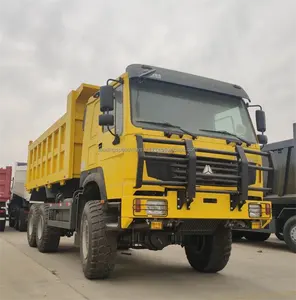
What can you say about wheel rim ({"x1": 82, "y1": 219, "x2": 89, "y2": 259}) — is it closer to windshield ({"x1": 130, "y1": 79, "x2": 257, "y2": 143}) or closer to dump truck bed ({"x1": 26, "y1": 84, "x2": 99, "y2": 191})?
dump truck bed ({"x1": 26, "y1": 84, "x2": 99, "y2": 191})

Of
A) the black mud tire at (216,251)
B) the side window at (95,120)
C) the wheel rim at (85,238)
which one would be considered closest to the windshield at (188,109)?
the side window at (95,120)

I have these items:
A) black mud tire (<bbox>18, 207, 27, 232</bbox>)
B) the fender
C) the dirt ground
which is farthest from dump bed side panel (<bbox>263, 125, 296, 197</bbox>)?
black mud tire (<bbox>18, 207, 27, 232</bbox>)

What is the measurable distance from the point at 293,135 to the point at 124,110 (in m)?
6.93

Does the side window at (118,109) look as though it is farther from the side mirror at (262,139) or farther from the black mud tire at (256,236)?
the black mud tire at (256,236)

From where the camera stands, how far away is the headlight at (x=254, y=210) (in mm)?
6020

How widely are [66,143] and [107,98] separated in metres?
2.85

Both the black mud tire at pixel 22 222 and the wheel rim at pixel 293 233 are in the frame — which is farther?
the black mud tire at pixel 22 222

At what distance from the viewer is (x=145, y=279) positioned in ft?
21.6

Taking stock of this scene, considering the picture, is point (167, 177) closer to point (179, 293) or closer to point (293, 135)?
point (179, 293)

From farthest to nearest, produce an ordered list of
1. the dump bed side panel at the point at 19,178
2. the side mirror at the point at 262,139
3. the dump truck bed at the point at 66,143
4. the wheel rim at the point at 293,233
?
1. the dump bed side panel at the point at 19,178
2. the wheel rim at the point at 293,233
3. the dump truck bed at the point at 66,143
4. the side mirror at the point at 262,139

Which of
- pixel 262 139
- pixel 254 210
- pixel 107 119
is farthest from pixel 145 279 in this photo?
pixel 262 139

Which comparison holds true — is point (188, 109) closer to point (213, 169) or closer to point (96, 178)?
point (213, 169)

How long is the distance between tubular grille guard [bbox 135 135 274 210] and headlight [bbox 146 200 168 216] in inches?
8.9

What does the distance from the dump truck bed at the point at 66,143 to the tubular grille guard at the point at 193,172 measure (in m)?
2.98
